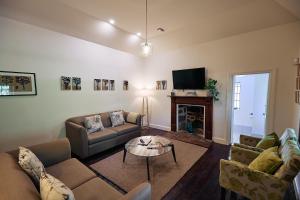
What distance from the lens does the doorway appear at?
474 cm

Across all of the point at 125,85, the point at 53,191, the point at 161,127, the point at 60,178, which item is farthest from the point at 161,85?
the point at 53,191

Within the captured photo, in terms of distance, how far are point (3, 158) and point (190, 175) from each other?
2.66 meters

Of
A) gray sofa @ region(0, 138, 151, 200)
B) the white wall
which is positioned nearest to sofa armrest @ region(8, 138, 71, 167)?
gray sofa @ region(0, 138, 151, 200)

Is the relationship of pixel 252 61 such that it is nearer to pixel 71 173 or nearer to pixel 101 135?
pixel 101 135

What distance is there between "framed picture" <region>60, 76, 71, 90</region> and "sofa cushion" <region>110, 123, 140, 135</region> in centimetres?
158

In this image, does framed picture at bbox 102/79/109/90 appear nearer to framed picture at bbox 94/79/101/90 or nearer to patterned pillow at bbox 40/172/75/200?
framed picture at bbox 94/79/101/90

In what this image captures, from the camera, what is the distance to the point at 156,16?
3.17 metres

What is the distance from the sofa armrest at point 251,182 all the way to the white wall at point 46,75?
361 cm

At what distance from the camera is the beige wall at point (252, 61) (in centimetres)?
304

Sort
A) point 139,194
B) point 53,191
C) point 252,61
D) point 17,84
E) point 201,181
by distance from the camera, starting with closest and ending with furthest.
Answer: point 53,191, point 139,194, point 201,181, point 17,84, point 252,61

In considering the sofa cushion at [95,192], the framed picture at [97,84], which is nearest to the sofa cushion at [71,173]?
the sofa cushion at [95,192]

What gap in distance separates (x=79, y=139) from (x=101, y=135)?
1.57 ft

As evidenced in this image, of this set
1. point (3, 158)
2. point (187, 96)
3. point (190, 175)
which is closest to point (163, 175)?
point (190, 175)

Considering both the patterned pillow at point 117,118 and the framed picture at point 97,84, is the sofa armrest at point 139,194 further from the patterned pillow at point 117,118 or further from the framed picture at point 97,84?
the framed picture at point 97,84
